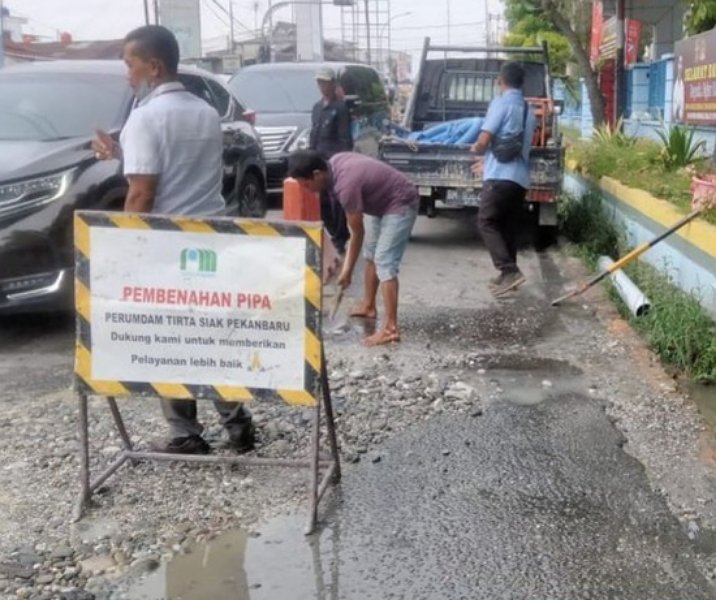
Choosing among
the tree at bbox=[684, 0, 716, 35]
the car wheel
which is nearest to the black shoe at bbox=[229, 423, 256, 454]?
the car wheel

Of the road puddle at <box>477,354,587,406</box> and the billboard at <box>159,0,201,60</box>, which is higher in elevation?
the billboard at <box>159,0,201,60</box>

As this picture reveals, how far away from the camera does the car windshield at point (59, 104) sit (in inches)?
304

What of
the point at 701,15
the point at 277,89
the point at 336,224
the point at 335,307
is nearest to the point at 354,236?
the point at 335,307

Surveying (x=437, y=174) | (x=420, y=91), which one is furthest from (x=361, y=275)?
(x=420, y=91)

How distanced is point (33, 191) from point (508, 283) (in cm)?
385

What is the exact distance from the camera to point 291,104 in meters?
15.1

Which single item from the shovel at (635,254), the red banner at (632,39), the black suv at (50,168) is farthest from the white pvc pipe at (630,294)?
the red banner at (632,39)

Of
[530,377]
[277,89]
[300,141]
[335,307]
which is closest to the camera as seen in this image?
[530,377]

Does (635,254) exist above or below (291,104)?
below

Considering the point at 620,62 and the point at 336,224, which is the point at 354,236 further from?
the point at 620,62

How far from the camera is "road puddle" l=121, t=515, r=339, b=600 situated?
378 centimetres

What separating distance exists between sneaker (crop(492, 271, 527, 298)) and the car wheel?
8.16ft

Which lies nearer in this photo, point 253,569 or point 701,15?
point 253,569

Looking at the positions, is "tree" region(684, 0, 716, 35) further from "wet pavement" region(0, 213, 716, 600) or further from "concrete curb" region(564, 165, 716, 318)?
"wet pavement" region(0, 213, 716, 600)
